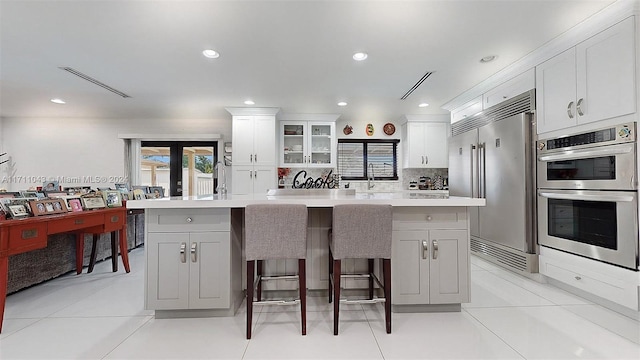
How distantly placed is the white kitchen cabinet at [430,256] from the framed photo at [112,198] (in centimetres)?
293

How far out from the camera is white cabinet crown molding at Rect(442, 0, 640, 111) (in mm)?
1918

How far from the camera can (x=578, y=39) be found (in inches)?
88.2

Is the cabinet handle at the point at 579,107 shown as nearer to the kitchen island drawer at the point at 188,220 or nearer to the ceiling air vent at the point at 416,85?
the ceiling air vent at the point at 416,85

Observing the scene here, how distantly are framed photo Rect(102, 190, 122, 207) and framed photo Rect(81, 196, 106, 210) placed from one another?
0.09 m

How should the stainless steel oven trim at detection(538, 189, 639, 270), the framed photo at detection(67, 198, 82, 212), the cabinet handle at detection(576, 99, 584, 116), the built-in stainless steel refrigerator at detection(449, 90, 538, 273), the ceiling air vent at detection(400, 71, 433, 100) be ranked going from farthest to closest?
1. the ceiling air vent at detection(400, 71, 433, 100)
2. the built-in stainless steel refrigerator at detection(449, 90, 538, 273)
3. the framed photo at detection(67, 198, 82, 212)
4. the cabinet handle at detection(576, 99, 584, 116)
5. the stainless steel oven trim at detection(538, 189, 639, 270)

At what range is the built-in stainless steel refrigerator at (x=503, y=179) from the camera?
2756mm

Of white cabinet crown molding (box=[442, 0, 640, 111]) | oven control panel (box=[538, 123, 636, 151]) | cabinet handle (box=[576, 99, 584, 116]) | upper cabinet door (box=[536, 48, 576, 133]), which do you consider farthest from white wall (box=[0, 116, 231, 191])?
cabinet handle (box=[576, 99, 584, 116])

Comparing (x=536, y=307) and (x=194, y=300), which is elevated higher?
(x=194, y=300)

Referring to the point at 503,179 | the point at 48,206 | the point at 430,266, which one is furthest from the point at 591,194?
the point at 48,206

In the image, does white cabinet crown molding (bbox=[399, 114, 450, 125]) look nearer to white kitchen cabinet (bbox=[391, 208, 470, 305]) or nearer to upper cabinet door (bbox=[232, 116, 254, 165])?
upper cabinet door (bbox=[232, 116, 254, 165])

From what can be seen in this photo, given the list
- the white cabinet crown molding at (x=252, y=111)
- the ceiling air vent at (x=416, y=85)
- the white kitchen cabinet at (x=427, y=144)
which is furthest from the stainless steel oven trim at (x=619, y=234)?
the white cabinet crown molding at (x=252, y=111)

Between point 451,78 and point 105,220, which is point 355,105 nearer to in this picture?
point 451,78

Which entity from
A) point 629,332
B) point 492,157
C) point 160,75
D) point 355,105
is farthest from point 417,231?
point 160,75

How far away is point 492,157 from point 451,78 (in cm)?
105
